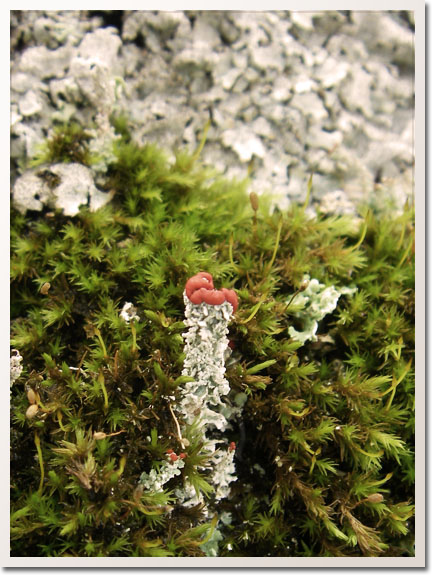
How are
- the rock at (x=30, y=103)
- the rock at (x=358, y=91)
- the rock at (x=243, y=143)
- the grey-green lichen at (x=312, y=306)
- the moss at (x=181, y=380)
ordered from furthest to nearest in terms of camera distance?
the rock at (x=358, y=91) → the rock at (x=243, y=143) → the rock at (x=30, y=103) → the grey-green lichen at (x=312, y=306) → the moss at (x=181, y=380)

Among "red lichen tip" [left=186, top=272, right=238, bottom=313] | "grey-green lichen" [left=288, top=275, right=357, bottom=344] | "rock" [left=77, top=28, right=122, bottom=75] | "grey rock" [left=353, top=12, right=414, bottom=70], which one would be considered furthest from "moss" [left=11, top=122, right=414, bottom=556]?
"grey rock" [left=353, top=12, right=414, bottom=70]

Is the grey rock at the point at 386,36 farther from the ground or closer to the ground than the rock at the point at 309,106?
farther from the ground

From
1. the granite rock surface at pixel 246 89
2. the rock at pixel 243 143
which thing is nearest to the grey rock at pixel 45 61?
the granite rock surface at pixel 246 89

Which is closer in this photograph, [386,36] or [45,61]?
[45,61]

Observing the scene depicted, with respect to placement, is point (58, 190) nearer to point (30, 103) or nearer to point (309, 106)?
point (30, 103)

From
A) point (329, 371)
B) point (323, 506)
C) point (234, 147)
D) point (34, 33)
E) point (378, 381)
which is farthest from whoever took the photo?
point (234, 147)

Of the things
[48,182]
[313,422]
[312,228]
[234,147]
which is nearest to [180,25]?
[234,147]

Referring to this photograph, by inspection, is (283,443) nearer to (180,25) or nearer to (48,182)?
(48,182)

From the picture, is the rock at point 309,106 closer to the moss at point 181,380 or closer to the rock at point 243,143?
the rock at point 243,143

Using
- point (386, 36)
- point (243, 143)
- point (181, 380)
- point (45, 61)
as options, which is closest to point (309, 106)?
point (243, 143)
